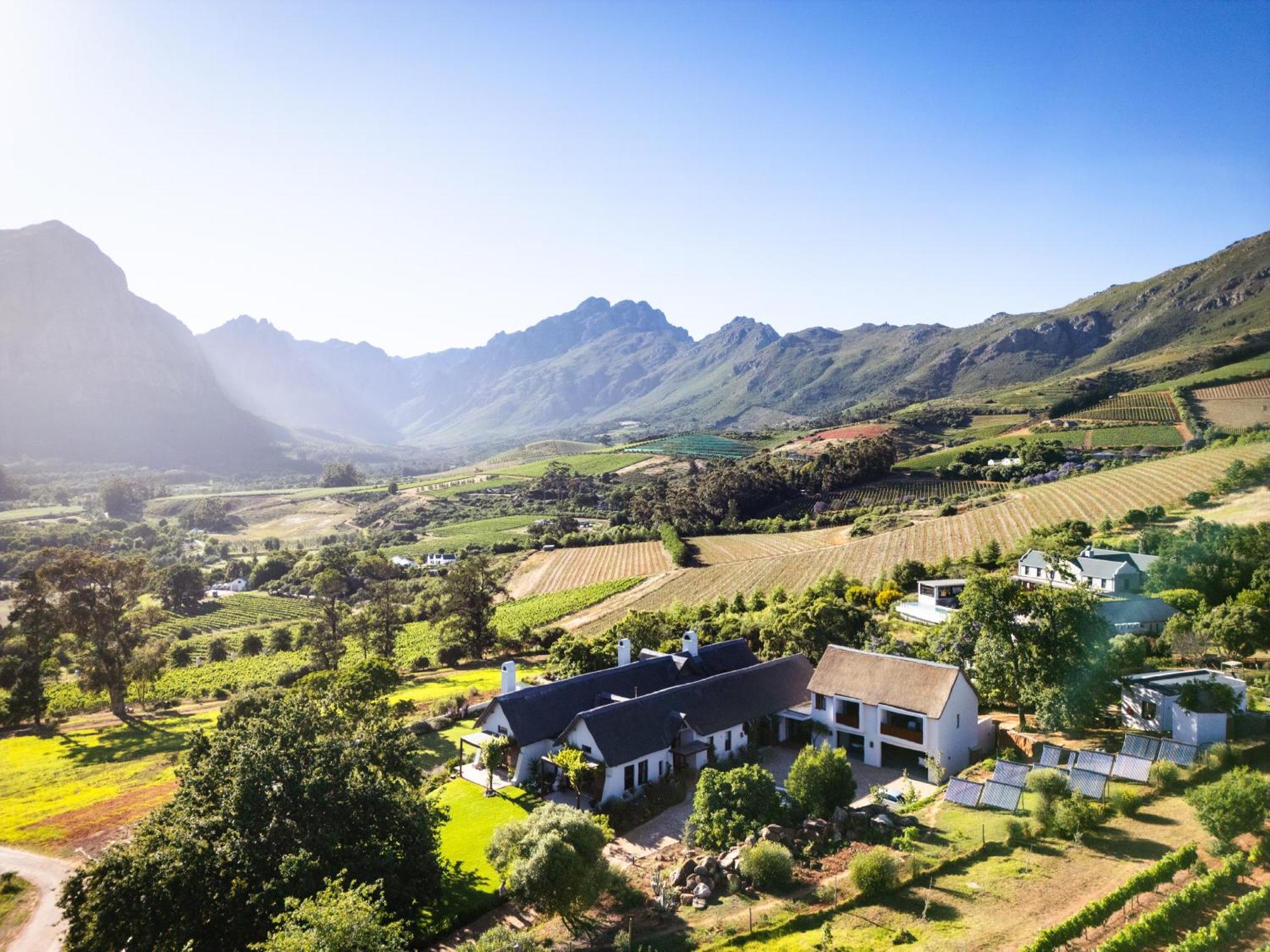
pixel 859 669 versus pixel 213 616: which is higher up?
pixel 859 669

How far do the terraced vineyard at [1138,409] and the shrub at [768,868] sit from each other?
404 ft

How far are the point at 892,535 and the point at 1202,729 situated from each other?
51.1 metres

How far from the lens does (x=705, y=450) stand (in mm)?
191750

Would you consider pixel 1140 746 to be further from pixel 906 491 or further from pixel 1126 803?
pixel 906 491

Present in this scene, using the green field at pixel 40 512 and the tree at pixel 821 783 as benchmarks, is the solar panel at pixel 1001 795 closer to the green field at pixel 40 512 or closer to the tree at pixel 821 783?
the tree at pixel 821 783

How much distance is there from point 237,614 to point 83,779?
212 feet

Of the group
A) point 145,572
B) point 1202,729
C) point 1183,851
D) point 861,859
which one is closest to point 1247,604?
point 1202,729

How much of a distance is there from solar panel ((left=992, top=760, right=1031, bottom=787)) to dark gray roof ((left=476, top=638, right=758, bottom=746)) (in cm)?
1497

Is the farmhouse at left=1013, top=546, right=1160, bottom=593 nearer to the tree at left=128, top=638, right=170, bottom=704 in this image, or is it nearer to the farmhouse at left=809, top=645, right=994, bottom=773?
the farmhouse at left=809, top=645, right=994, bottom=773

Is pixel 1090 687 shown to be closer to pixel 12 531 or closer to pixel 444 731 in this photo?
pixel 444 731

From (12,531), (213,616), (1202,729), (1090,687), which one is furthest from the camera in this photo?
(12,531)

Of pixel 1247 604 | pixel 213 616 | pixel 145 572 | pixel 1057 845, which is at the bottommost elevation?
pixel 213 616

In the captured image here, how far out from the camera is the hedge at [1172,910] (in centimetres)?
1570

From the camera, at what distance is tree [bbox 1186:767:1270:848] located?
18.9 meters
